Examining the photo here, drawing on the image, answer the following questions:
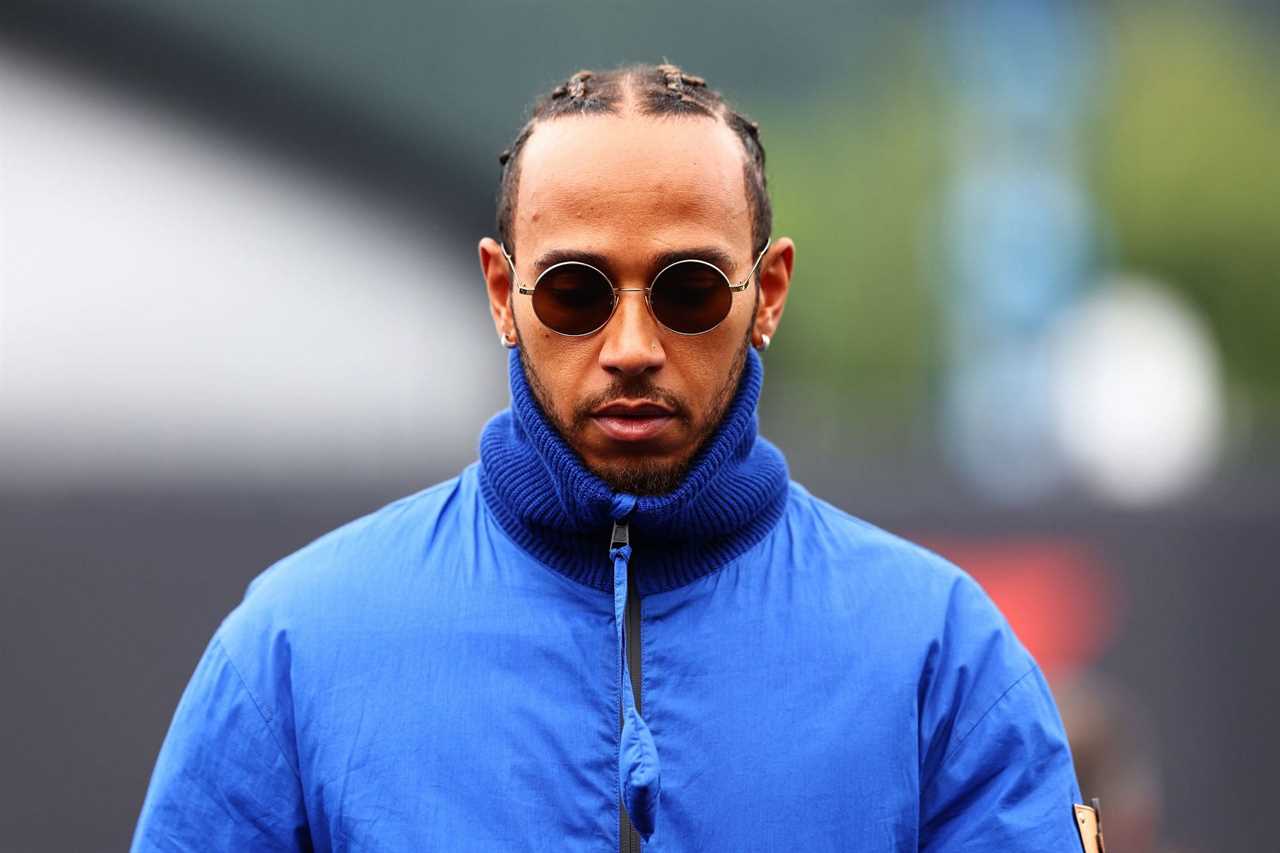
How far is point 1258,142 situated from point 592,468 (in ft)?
96.5

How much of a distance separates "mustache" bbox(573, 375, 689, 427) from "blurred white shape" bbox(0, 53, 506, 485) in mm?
9469

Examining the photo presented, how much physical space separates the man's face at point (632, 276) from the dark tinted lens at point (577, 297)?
0.6 inches

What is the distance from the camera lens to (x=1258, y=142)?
3017cm

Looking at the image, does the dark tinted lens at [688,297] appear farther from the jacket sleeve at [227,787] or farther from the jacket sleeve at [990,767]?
the jacket sleeve at [227,787]

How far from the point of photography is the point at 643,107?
275 centimetres

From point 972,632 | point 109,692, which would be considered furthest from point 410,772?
point 109,692

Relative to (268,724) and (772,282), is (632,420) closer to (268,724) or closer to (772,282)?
(772,282)

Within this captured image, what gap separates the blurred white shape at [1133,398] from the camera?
947 centimetres

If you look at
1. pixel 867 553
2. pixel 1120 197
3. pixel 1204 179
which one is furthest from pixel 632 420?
pixel 1204 179

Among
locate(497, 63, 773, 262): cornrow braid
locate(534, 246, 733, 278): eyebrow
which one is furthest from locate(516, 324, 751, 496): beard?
locate(497, 63, 773, 262): cornrow braid

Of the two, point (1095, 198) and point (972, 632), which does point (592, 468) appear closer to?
point (972, 632)

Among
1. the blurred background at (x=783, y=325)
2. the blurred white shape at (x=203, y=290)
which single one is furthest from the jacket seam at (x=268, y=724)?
the blurred white shape at (x=203, y=290)

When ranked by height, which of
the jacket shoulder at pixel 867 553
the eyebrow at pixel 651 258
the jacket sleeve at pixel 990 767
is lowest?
the jacket sleeve at pixel 990 767

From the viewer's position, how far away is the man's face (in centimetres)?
266
